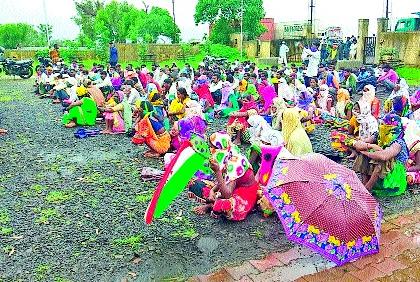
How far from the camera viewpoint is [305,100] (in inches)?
398

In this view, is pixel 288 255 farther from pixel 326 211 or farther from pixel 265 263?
pixel 326 211

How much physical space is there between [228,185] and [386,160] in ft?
6.50

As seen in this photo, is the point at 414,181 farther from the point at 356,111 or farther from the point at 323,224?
the point at 323,224

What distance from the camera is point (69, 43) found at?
38.0 metres

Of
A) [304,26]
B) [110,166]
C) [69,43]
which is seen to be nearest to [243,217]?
[110,166]

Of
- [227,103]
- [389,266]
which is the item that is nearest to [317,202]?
[389,266]

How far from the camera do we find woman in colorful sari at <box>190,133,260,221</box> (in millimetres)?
4301

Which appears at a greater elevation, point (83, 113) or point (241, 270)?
point (83, 113)

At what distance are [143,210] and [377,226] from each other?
2.54 meters

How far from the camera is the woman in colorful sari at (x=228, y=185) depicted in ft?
14.1

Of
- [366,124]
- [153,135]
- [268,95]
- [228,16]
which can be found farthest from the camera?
[228,16]

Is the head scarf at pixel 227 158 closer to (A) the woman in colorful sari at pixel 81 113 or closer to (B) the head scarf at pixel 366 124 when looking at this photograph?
(B) the head scarf at pixel 366 124

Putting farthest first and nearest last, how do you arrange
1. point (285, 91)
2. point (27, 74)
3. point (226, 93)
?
point (27, 74) < point (226, 93) < point (285, 91)

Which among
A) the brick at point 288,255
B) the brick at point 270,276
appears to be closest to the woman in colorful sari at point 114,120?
the brick at point 288,255
